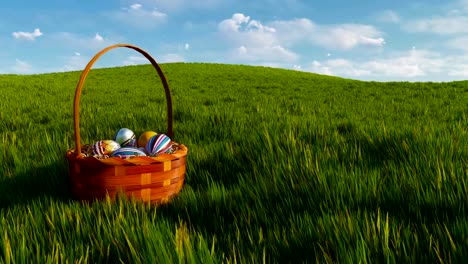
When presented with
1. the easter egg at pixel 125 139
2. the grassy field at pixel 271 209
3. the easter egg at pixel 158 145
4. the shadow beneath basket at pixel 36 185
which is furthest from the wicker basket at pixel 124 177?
the easter egg at pixel 125 139

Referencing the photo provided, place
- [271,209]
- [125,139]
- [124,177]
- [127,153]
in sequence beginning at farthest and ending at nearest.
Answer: [125,139]
[127,153]
[124,177]
[271,209]

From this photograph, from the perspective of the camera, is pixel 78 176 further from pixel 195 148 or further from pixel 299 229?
pixel 299 229

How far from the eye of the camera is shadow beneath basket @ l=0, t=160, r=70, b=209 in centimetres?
207

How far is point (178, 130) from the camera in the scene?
12.2ft

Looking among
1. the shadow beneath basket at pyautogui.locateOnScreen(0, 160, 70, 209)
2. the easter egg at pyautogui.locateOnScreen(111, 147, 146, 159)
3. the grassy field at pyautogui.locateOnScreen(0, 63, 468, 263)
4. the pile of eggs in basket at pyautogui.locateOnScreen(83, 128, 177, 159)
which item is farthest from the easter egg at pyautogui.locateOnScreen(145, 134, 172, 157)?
the shadow beneath basket at pyautogui.locateOnScreen(0, 160, 70, 209)

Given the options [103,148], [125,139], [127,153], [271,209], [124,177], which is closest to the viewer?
[271,209]

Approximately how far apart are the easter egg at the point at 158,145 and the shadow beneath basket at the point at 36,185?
1.68 feet

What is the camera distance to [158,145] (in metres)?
2.36

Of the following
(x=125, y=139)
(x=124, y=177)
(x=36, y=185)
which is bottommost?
(x=36, y=185)

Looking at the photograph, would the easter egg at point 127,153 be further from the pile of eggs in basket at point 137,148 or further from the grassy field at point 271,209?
the grassy field at point 271,209

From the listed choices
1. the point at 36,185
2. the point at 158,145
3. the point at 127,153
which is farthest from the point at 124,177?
the point at 36,185

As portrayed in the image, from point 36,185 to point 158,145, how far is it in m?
0.73

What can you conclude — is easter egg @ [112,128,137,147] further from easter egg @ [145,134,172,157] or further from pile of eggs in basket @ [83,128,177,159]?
easter egg @ [145,134,172,157]

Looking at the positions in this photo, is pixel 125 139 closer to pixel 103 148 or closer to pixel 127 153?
pixel 103 148
